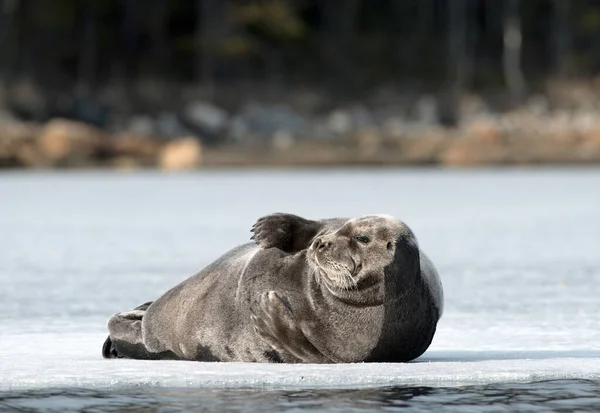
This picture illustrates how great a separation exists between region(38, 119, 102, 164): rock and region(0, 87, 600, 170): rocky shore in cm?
3

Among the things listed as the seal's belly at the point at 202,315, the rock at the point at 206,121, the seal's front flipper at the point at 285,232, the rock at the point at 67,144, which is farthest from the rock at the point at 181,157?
the seal's front flipper at the point at 285,232

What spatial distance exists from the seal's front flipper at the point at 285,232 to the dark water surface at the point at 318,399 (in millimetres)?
882

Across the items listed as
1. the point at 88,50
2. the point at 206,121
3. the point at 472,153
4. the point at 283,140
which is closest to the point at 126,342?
the point at 472,153

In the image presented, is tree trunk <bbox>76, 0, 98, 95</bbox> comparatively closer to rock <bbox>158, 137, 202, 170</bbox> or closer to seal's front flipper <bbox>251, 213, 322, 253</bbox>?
rock <bbox>158, 137, 202, 170</bbox>

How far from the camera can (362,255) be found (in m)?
5.98

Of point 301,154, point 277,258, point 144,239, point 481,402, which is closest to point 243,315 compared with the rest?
point 277,258

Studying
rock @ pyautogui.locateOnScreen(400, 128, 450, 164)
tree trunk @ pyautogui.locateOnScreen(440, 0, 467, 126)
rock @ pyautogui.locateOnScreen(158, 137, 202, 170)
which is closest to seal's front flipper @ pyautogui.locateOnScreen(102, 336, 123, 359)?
rock @ pyautogui.locateOnScreen(158, 137, 202, 170)

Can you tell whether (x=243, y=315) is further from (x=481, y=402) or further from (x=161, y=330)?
(x=481, y=402)

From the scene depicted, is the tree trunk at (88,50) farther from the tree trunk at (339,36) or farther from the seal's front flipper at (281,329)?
the seal's front flipper at (281,329)

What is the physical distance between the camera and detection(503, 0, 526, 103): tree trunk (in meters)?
52.3

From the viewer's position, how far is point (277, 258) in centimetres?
628

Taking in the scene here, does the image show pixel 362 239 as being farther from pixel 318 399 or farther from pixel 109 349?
pixel 109 349

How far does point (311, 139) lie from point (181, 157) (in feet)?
23.3

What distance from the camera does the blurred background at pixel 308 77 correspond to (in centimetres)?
4269
